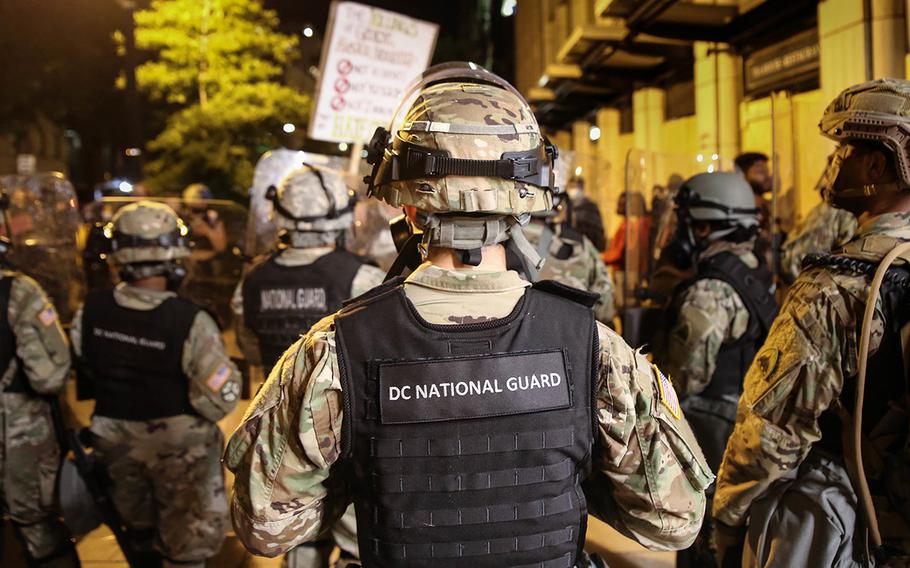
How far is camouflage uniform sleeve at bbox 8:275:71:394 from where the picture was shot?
3.75 meters

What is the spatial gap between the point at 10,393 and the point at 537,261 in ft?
10.0

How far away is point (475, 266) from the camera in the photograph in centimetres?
196

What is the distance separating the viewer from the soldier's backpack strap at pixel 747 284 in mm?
3406

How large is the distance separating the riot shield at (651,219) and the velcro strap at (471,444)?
114 inches

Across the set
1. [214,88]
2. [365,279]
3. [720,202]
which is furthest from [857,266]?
[214,88]

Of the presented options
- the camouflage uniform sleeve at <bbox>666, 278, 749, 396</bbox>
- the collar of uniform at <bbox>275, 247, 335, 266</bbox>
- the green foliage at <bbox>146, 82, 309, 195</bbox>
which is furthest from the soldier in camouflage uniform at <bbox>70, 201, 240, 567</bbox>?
the green foliage at <bbox>146, 82, 309, 195</bbox>

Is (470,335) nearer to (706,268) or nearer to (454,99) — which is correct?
(454,99)

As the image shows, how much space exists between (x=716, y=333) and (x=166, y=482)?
2634 mm

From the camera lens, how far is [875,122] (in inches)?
95.2

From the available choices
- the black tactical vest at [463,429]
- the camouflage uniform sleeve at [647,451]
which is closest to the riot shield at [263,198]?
the black tactical vest at [463,429]

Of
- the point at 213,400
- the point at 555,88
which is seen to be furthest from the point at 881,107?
the point at 555,88

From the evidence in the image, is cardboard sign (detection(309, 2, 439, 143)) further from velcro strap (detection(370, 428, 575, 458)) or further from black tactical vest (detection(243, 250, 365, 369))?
velcro strap (detection(370, 428, 575, 458))

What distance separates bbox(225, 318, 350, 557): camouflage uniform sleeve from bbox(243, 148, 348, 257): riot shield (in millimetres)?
4069

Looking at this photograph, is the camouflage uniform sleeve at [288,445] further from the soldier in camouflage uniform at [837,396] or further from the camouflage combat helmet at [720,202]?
the camouflage combat helmet at [720,202]
